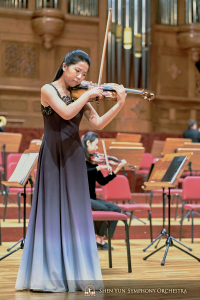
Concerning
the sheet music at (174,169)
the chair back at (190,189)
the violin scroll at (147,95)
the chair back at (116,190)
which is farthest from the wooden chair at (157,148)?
the violin scroll at (147,95)

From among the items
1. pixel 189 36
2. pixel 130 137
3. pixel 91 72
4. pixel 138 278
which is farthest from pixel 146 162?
pixel 138 278

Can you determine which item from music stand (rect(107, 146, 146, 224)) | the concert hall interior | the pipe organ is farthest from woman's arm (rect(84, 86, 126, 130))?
the pipe organ

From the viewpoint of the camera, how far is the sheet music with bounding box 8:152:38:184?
3.87 metres

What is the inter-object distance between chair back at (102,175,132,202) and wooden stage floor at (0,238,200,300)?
54 cm

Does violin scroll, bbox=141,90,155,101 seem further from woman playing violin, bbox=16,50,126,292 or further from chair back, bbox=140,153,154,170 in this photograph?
chair back, bbox=140,153,154,170

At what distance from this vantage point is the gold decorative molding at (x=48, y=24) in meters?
9.62

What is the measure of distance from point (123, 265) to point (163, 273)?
458 mm

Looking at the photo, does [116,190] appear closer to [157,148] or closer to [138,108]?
[157,148]

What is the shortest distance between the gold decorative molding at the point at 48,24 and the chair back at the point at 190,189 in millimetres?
5015

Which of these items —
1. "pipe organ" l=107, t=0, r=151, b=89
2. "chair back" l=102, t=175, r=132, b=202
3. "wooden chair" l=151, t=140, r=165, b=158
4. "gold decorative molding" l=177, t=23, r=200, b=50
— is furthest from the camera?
"gold decorative molding" l=177, t=23, r=200, b=50

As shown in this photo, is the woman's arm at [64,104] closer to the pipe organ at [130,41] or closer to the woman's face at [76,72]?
the woman's face at [76,72]

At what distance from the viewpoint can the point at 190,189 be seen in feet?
18.9

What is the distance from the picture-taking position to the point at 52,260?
290 centimetres

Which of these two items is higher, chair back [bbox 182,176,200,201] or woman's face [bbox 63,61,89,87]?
woman's face [bbox 63,61,89,87]
